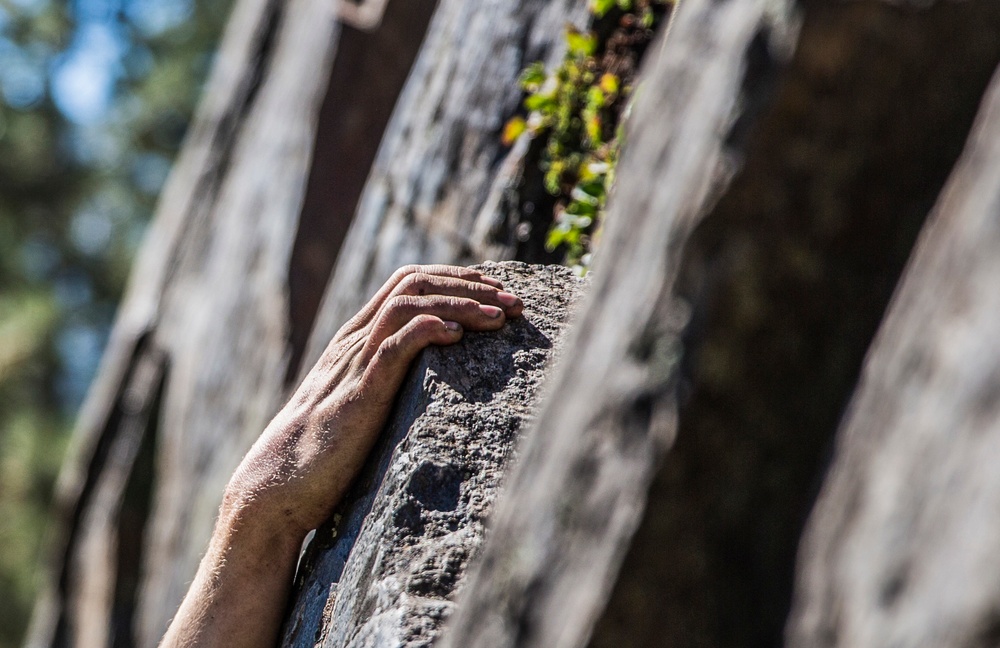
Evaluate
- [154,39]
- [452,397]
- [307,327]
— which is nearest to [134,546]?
[307,327]

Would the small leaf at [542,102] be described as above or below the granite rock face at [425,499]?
above

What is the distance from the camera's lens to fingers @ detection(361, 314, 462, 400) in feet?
5.69

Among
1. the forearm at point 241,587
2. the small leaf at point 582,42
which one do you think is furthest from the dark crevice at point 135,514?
the forearm at point 241,587

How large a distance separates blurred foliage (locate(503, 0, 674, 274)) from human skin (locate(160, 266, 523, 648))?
1082 millimetres

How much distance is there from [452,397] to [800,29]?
900 mm

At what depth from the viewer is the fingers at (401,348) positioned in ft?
5.69

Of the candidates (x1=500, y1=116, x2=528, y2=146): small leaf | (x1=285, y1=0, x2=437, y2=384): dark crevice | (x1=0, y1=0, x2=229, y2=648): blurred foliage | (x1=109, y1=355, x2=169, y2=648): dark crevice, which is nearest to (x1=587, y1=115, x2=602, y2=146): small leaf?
(x1=500, y1=116, x2=528, y2=146): small leaf

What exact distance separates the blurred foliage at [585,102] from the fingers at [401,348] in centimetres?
116

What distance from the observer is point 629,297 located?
3.64 feet

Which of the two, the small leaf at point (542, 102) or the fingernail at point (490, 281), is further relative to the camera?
the small leaf at point (542, 102)

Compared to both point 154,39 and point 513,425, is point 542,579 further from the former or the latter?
point 154,39

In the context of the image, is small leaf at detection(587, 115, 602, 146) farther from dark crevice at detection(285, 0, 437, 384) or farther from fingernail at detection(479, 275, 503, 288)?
dark crevice at detection(285, 0, 437, 384)

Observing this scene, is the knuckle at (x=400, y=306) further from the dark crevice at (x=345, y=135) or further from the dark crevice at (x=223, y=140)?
the dark crevice at (x=223, y=140)

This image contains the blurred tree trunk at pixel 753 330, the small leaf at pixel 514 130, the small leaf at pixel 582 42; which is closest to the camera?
the blurred tree trunk at pixel 753 330
